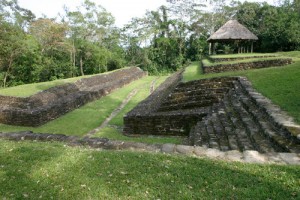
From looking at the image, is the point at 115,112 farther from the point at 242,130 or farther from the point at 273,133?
the point at 273,133

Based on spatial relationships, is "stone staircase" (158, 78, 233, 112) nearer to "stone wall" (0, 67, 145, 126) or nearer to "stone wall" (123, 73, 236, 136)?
"stone wall" (123, 73, 236, 136)

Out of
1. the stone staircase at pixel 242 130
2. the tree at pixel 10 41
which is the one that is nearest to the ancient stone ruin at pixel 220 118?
the stone staircase at pixel 242 130

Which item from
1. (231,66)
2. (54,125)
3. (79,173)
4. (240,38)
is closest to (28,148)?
(79,173)

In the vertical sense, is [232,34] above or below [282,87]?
above

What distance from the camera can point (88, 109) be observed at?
47.3ft

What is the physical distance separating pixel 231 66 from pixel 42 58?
1666 centimetres

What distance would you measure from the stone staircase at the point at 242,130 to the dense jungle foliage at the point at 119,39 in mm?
17142

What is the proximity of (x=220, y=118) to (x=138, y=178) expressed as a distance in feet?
15.2

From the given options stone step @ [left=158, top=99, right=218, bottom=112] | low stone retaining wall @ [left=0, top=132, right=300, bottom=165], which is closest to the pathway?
stone step @ [left=158, top=99, right=218, bottom=112]

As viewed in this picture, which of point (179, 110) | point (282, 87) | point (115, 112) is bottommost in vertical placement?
point (115, 112)

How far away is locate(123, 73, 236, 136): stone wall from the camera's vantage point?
8.88 m

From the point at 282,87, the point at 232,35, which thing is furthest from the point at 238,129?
the point at 232,35

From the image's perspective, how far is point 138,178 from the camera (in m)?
3.65

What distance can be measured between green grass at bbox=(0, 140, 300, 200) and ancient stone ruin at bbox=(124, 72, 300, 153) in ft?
4.13
